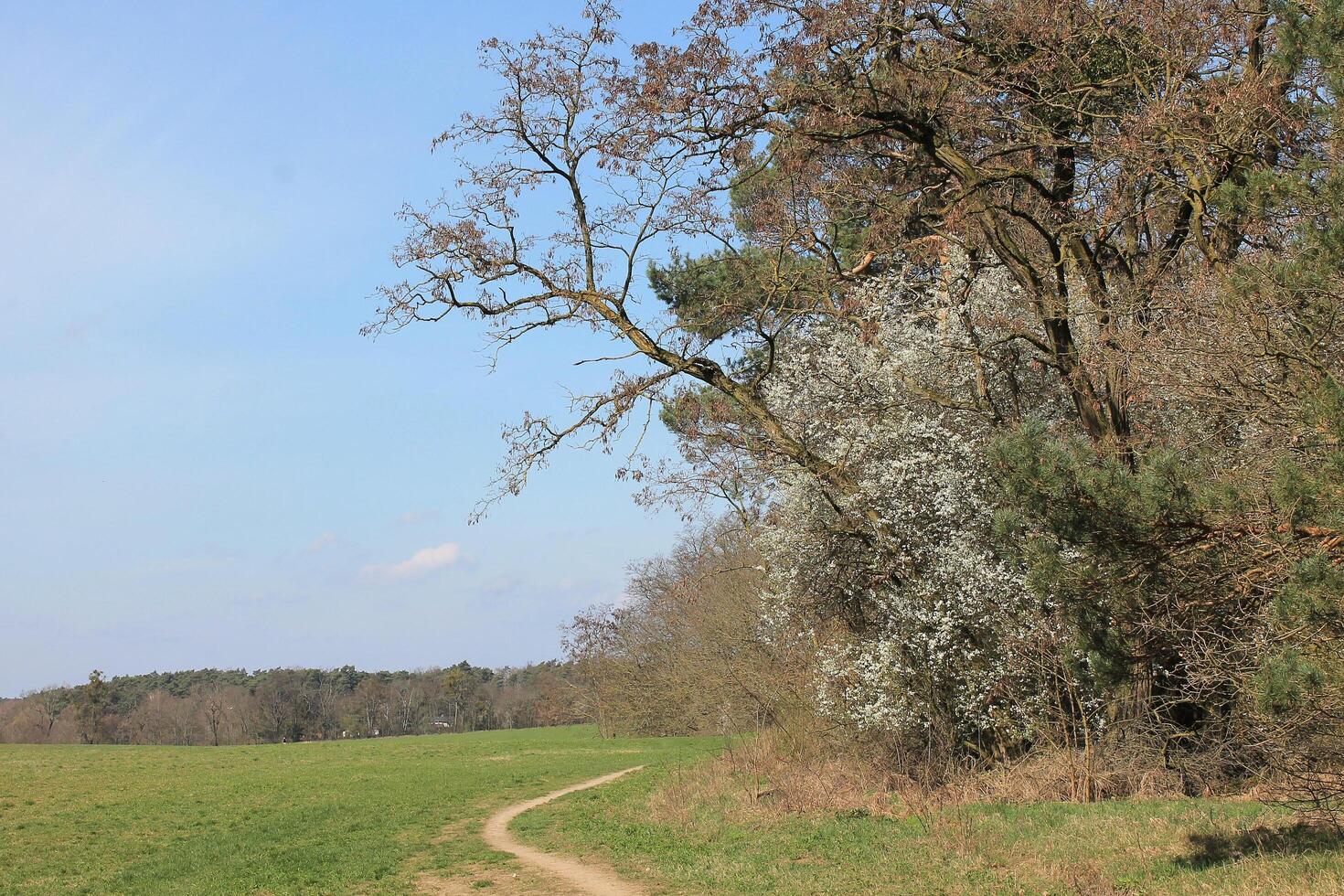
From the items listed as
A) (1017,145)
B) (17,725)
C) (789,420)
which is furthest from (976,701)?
(17,725)

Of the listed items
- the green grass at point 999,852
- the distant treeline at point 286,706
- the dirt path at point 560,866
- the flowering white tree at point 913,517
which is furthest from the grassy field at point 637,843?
the distant treeline at point 286,706

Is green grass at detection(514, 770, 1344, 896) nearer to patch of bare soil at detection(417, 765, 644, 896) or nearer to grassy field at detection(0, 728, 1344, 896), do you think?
grassy field at detection(0, 728, 1344, 896)

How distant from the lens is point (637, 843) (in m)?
14.9

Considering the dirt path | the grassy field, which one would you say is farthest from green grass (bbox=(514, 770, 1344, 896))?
the dirt path

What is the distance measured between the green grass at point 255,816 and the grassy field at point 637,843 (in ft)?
0.26

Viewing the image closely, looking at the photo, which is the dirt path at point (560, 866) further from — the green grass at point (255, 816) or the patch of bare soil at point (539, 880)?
the green grass at point (255, 816)

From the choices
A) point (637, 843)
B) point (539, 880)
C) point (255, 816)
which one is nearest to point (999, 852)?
point (539, 880)

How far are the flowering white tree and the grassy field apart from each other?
2.44 m

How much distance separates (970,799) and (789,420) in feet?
21.9

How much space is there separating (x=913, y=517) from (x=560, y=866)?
7260 mm

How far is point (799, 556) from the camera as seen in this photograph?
1755 centimetres

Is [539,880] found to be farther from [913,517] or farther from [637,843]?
[913,517]

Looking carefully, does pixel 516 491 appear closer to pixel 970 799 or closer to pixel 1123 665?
pixel 970 799

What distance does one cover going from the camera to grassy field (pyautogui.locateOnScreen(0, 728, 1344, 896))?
9922 mm
